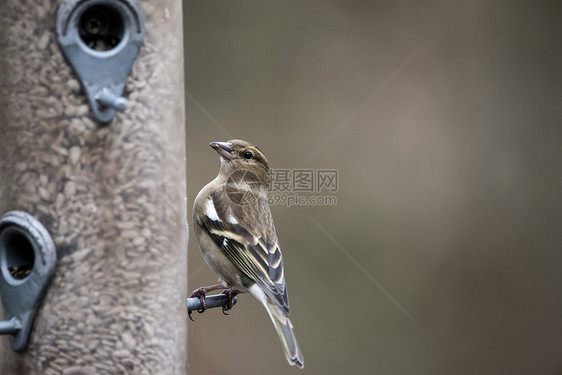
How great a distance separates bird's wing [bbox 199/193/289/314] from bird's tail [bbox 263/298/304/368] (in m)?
0.06

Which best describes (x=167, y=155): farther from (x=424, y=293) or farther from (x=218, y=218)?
→ (x=424, y=293)

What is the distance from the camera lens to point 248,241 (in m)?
5.64

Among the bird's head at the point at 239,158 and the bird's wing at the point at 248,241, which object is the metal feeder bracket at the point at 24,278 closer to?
the bird's wing at the point at 248,241

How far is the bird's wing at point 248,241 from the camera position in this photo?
5430 millimetres

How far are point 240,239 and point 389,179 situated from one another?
3915 millimetres

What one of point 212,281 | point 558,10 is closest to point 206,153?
point 212,281

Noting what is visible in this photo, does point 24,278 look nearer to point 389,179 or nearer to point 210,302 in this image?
point 210,302

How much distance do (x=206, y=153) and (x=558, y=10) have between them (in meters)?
5.07

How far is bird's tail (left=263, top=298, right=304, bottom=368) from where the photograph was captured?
4945 mm

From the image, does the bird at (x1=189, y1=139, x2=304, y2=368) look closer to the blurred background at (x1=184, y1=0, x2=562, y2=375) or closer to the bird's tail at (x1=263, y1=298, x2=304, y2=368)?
the bird's tail at (x1=263, y1=298, x2=304, y2=368)

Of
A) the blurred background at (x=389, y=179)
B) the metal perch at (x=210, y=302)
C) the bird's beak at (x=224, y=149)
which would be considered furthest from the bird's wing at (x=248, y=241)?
the blurred background at (x=389, y=179)

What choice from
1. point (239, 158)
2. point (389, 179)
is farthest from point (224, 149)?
point (389, 179)

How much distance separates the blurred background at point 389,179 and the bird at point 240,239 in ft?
7.52

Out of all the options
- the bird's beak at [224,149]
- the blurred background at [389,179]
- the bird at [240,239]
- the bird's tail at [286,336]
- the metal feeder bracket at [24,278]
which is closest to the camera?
the metal feeder bracket at [24,278]
